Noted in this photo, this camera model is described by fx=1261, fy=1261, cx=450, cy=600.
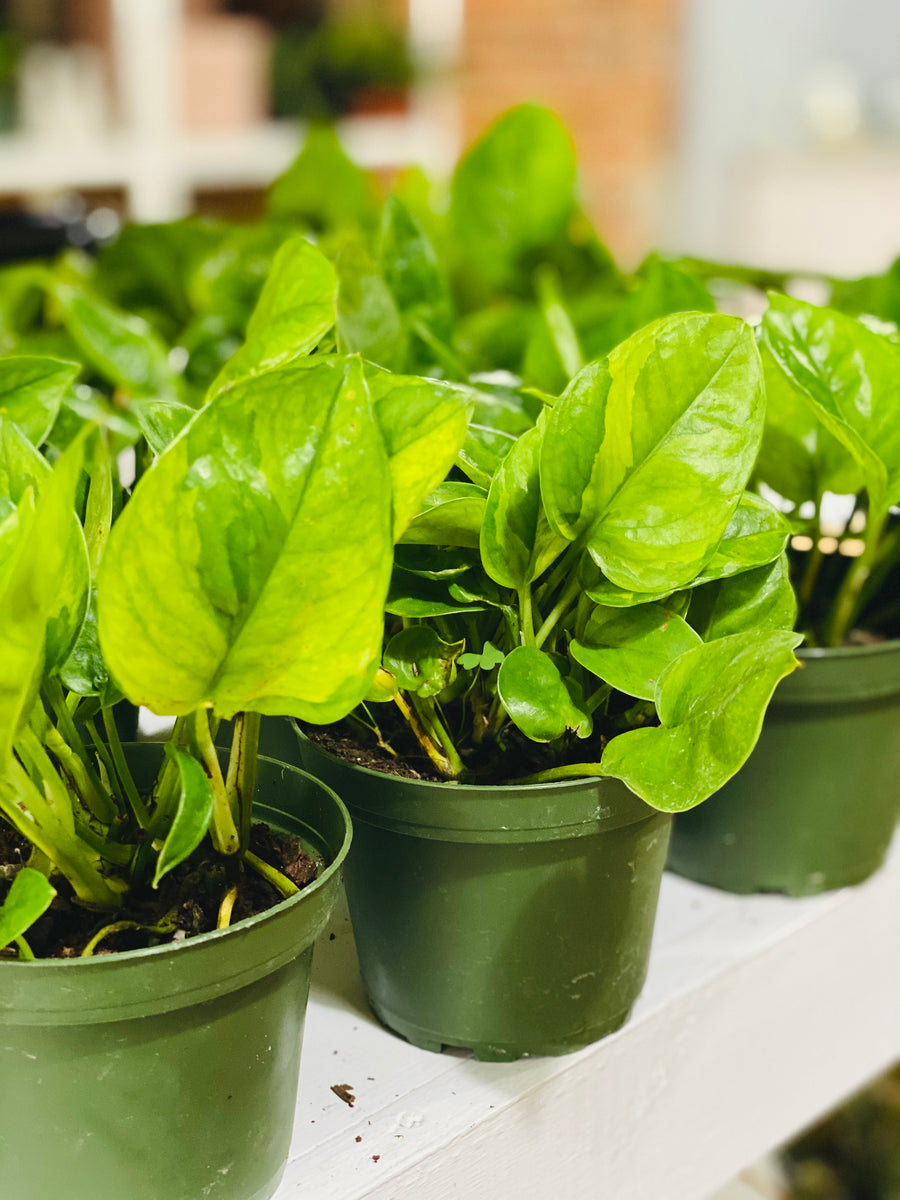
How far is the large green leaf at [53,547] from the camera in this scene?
0.33 meters

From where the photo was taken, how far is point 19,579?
0.33m

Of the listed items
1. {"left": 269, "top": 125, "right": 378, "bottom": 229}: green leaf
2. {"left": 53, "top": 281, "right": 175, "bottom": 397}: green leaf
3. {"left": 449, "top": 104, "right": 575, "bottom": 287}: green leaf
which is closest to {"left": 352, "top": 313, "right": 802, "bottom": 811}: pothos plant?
{"left": 53, "top": 281, "right": 175, "bottom": 397}: green leaf

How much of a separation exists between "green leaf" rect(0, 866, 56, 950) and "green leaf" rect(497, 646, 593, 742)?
0.17 metres

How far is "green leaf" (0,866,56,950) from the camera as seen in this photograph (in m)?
0.36

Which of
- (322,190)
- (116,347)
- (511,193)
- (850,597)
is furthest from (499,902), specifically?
(322,190)

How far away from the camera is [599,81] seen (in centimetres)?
407

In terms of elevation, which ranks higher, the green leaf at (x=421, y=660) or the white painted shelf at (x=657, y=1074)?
the green leaf at (x=421, y=660)

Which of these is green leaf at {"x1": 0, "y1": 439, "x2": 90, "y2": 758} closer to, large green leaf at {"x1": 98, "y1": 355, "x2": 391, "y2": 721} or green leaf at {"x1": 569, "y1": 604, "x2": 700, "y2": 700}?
large green leaf at {"x1": 98, "y1": 355, "x2": 391, "y2": 721}

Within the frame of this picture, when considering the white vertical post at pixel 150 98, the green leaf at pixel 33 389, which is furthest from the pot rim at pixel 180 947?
the white vertical post at pixel 150 98

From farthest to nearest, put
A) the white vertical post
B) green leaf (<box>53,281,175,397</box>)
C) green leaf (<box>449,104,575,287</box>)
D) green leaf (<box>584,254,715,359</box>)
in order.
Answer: the white vertical post
green leaf (<box>449,104,575,287</box>)
green leaf (<box>53,281,175,397</box>)
green leaf (<box>584,254,715,359</box>)

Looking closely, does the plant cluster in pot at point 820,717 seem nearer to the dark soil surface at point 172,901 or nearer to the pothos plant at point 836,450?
the pothos plant at point 836,450

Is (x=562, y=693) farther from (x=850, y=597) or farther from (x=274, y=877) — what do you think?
(x=850, y=597)

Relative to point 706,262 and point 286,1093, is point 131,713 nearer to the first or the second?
point 286,1093

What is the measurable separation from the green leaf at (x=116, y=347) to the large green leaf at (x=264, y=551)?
1.58ft
